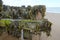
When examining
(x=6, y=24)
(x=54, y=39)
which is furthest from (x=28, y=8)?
(x=54, y=39)

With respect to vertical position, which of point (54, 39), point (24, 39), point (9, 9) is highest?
point (9, 9)

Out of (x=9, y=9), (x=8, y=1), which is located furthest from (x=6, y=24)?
(x=8, y=1)

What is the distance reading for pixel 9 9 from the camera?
2.22 m

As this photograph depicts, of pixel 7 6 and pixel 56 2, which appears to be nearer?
pixel 7 6

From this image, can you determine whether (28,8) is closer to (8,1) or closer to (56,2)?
(8,1)

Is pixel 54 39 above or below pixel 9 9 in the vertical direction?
below

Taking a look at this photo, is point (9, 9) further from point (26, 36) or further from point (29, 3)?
point (26, 36)

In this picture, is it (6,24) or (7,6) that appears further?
(7,6)

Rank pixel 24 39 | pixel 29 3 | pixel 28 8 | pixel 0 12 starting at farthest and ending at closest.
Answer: pixel 29 3
pixel 28 8
pixel 0 12
pixel 24 39

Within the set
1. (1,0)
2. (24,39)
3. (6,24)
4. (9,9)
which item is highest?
(1,0)

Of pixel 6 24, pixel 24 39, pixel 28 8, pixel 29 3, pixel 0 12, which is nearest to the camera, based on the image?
pixel 6 24

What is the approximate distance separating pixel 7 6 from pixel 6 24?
633 millimetres

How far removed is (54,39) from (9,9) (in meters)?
1.03

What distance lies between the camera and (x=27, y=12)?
2.18m
